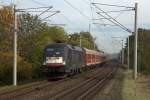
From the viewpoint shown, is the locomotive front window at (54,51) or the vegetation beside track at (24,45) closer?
the locomotive front window at (54,51)

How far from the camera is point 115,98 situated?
21.8m

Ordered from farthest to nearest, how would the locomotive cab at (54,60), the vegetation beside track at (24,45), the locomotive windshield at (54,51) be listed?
the vegetation beside track at (24,45) → the locomotive windshield at (54,51) → the locomotive cab at (54,60)

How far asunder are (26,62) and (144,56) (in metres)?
16.8

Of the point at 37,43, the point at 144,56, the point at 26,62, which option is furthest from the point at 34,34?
the point at 144,56

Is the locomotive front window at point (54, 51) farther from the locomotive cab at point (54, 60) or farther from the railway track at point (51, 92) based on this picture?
the railway track at point (51, 92)

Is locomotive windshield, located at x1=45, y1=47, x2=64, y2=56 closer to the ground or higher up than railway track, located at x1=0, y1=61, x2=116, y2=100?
higher up

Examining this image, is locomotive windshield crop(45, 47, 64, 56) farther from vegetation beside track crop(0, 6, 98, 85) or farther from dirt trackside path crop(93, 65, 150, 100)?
dirt trackside path crop(93, 65, 150, 100)

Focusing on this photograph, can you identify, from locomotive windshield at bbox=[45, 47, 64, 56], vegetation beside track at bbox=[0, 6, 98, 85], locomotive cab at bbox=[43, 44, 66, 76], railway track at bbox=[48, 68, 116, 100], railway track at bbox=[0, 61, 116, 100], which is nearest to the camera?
railway track at bbox=[0, 61, 116, 100]

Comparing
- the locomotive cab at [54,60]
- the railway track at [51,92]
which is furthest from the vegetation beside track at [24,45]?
the railway track at [51,92]

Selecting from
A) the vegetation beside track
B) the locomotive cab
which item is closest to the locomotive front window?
the locomotive cab

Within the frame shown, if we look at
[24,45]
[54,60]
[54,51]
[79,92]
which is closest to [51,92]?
[79,92]

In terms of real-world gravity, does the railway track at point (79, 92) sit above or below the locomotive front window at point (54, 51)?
below

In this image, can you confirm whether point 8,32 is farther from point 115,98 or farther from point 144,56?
point 115,98

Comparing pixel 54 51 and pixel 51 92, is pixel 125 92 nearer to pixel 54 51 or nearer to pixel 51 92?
pixel 51 92
